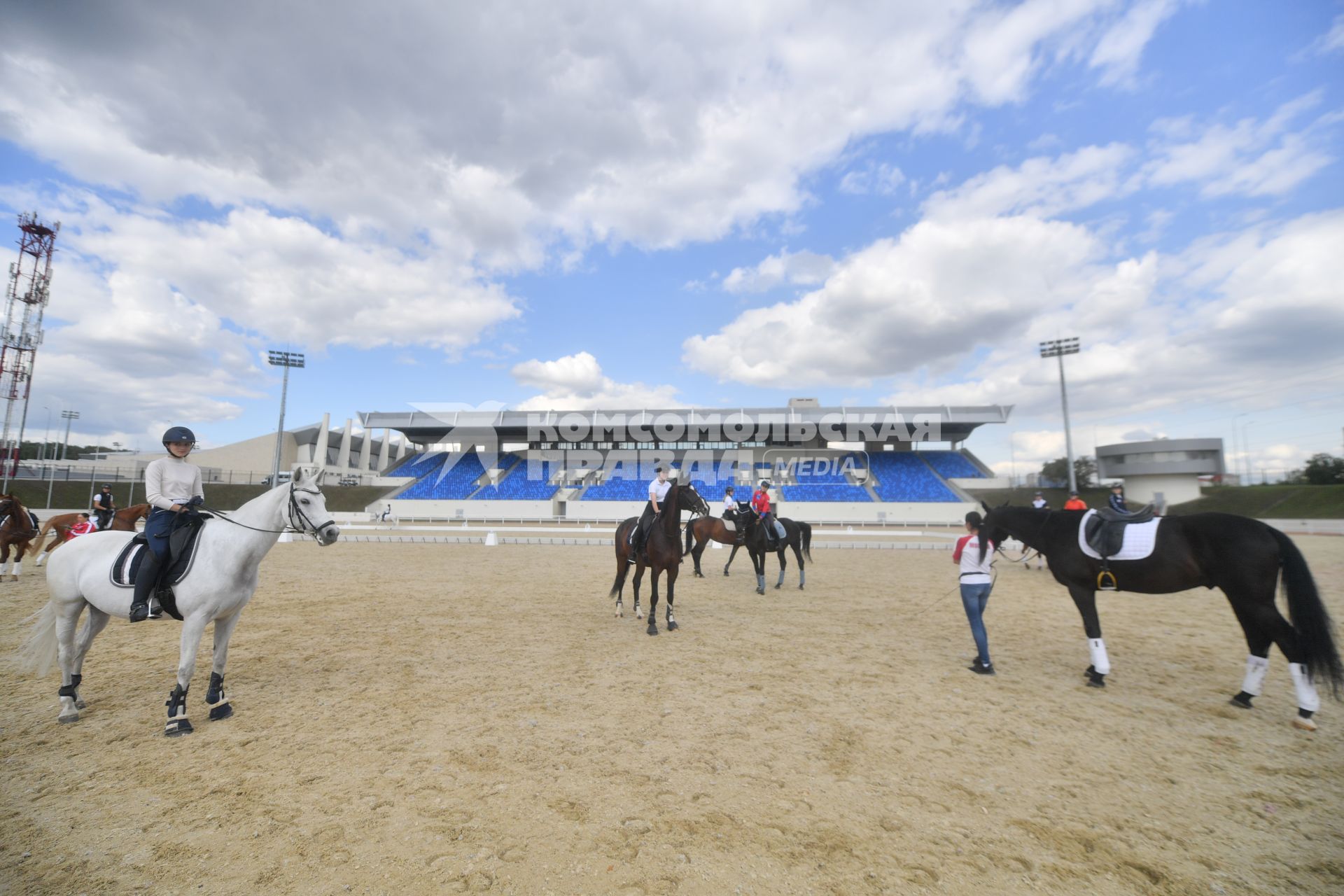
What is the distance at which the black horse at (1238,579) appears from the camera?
4.60 m

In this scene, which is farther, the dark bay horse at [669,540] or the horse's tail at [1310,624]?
the dark bay horse at [669,540]

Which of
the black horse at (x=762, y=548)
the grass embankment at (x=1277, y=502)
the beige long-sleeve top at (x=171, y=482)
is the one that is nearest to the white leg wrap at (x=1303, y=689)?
the black horse at (x=762, y=548)

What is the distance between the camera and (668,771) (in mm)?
3736

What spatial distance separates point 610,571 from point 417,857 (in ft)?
37.5

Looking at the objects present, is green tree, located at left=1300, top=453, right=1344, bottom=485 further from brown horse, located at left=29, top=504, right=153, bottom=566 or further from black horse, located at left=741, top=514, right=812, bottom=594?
brown horse, located at left=29, top=504, right=153, bottom=566

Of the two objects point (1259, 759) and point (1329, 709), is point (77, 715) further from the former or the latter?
point (1329, 709)

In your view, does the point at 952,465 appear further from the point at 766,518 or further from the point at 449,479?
the point at 449,479

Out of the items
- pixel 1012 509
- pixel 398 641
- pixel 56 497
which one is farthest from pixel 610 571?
pixel 56 497

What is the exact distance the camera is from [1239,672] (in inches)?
237

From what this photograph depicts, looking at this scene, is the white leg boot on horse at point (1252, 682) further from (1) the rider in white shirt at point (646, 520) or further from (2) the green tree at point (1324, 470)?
(2) the green tree at point (1324, 470)

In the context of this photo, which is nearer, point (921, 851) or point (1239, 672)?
point (921, 851)

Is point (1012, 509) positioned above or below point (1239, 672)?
above

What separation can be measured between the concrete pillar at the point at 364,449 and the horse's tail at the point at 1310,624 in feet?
172

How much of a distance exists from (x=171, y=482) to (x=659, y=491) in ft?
19.2
